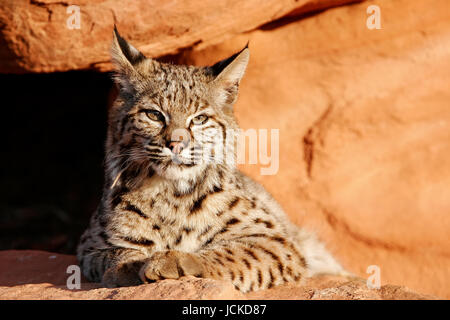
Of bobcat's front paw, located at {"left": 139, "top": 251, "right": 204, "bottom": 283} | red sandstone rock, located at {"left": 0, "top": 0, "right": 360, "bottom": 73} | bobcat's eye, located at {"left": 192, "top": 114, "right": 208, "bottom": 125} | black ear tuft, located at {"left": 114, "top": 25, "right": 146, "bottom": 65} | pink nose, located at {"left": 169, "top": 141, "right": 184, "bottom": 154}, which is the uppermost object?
red sandstone rock, located at {"left": 0, "top": 0, "right": 360, "bottom": 73}

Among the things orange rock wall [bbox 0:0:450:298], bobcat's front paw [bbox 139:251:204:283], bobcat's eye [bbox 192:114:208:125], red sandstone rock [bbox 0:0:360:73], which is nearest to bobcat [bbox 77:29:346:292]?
bobcat's eye [bbox 192:114:208:125]

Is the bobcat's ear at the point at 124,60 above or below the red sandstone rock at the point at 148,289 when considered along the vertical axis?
above

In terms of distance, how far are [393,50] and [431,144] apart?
42.9 inches

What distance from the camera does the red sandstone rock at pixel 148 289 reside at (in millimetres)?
2977

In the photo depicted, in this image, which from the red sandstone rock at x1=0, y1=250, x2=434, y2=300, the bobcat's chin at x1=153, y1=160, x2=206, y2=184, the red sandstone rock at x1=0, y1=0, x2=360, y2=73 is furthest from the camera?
the red sandstone rock at x1=0, y1=0, x2=360, y2=73

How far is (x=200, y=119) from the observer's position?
389 centimetres

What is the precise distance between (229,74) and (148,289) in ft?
6.00

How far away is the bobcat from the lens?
3691 mm

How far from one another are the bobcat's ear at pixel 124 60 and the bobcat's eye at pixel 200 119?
584 mm

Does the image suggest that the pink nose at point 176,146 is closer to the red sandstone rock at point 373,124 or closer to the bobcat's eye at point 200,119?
the bobcat's eye at point 200,119

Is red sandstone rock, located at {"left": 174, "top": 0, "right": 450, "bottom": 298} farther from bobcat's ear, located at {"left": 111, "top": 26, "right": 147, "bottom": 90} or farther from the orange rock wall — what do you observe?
bobcat's ear, located at {"left": 111, "top": 26, "right": 147, "bottom": 90}

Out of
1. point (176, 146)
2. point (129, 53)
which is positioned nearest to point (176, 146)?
point (176, 146)

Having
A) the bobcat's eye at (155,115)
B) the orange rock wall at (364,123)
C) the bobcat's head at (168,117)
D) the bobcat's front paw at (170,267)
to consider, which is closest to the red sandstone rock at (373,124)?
the orange rock wall at (364,123)

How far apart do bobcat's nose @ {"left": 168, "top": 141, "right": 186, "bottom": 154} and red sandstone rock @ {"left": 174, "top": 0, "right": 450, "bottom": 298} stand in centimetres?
252
